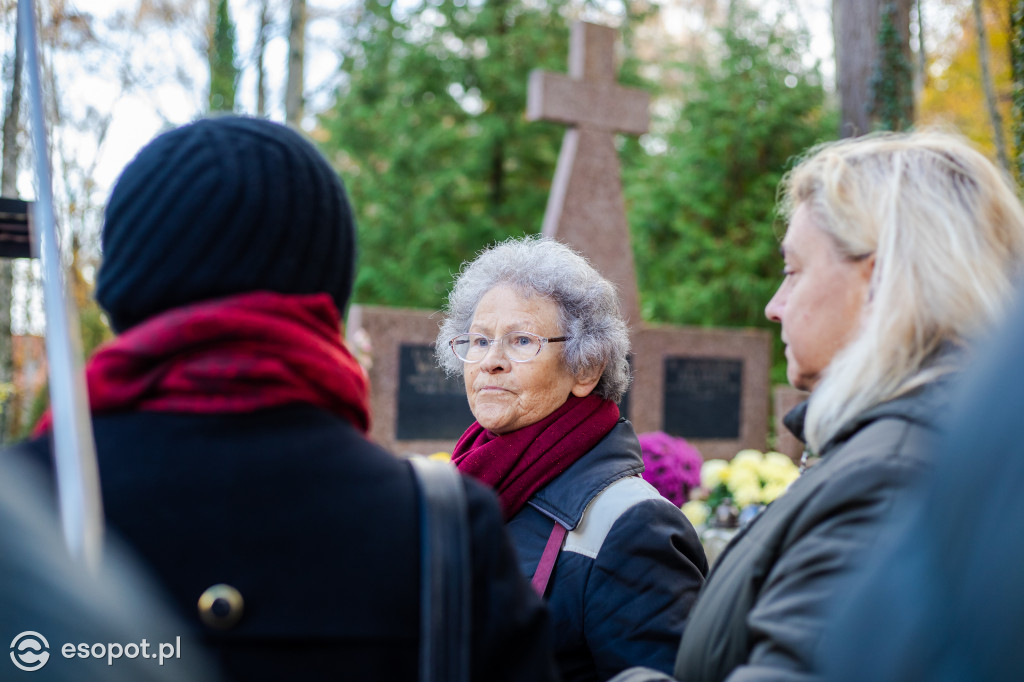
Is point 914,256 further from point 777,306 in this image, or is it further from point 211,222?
point 211,222

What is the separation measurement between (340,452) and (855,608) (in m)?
0.62

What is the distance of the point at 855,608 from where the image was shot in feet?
2.50

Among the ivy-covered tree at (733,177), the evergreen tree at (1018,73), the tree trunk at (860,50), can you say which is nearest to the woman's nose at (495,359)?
the evergreen tree at (1018,73)

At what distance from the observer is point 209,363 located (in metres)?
1.07

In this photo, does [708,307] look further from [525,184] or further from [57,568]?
[57,568]

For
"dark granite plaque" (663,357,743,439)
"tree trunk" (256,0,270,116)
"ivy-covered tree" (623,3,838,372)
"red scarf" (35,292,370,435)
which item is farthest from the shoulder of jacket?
"tree trunk" (256,0,270,116)

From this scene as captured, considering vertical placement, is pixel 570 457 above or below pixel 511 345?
below

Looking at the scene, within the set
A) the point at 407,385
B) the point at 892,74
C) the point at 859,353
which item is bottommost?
the point at 407,385

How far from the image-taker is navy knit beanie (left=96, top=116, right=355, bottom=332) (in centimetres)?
109

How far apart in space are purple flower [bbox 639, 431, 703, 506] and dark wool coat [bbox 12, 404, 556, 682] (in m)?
2.96

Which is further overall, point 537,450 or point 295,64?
point 295,64

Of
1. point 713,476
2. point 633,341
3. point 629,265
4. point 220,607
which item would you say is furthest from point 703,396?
point 220,607

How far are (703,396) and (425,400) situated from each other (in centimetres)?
302

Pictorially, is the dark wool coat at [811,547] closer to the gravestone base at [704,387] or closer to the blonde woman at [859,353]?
the blonde woman at [859,353]
